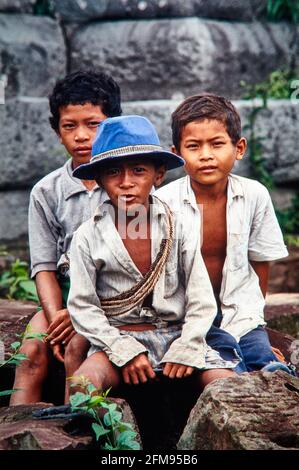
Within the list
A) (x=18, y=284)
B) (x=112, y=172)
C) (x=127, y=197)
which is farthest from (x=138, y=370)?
(x=18, y=284)

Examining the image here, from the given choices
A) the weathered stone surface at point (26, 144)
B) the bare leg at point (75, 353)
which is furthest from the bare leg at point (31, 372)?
the weathered stone surface at point (26, 144)

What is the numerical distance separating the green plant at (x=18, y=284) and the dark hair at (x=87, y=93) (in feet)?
5.16

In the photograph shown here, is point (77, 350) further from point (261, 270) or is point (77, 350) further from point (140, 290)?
point (261, 270)

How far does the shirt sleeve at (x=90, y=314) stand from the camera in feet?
12.1

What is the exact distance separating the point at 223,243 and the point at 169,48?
2.51m

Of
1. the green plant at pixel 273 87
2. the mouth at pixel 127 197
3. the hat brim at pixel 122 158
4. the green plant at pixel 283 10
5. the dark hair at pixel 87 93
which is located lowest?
the mouth at pixel 127 197

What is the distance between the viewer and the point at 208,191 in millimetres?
4309

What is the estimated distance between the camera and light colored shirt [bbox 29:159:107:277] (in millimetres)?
4379

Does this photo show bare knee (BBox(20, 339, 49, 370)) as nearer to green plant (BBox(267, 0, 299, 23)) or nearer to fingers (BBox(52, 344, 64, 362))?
fingers (BBox(52, 344, 64, 362))

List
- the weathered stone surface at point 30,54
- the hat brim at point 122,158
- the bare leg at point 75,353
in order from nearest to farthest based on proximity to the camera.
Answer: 1. the hat brim at point 122,158
2. the bare leg at point 75,353
3. the weathered stone surface at point 30,54

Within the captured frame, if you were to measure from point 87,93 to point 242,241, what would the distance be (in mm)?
996

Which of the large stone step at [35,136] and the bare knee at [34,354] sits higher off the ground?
the large stone step at [35,136]

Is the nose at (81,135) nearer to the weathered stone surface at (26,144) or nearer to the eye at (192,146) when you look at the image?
the eye at (192,146)
